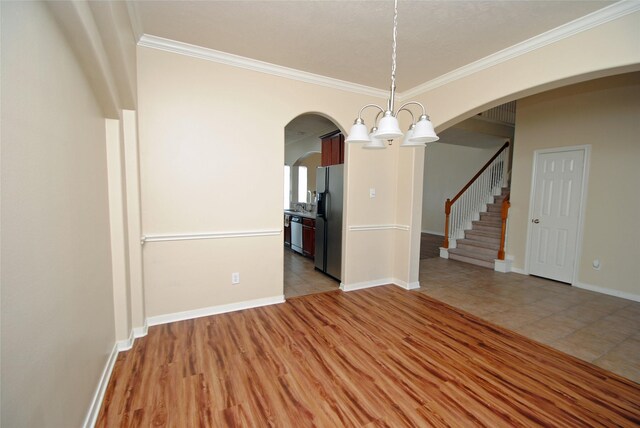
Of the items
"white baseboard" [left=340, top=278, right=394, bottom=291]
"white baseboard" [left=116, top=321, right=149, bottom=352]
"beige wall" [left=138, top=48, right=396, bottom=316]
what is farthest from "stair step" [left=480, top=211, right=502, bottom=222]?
"white baseboard" [left=116, top=321, right=149, bottom=352]

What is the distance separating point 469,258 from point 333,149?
3.74 m

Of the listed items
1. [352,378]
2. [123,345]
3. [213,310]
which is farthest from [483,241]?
[123,345]

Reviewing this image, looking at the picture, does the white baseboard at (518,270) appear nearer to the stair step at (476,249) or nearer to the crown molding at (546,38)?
the stair step at (476,249)

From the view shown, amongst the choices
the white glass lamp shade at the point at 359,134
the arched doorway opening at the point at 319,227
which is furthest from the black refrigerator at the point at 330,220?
the white glass lamp shade at the point at 359,134

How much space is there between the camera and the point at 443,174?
374 inches

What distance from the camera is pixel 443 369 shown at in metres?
2.14

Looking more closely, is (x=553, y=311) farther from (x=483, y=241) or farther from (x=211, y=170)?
(x=211, y=170)

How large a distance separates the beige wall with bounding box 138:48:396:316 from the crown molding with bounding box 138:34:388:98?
0.06 metres

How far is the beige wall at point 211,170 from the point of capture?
8.77 feet

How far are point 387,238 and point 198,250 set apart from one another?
265 centimetres

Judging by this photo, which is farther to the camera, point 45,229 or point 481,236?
point 481,236

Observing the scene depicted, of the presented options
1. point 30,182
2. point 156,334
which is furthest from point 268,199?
point 30,182

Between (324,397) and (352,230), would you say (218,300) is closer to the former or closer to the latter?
(324,397)

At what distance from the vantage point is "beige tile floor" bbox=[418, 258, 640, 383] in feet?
8.08
